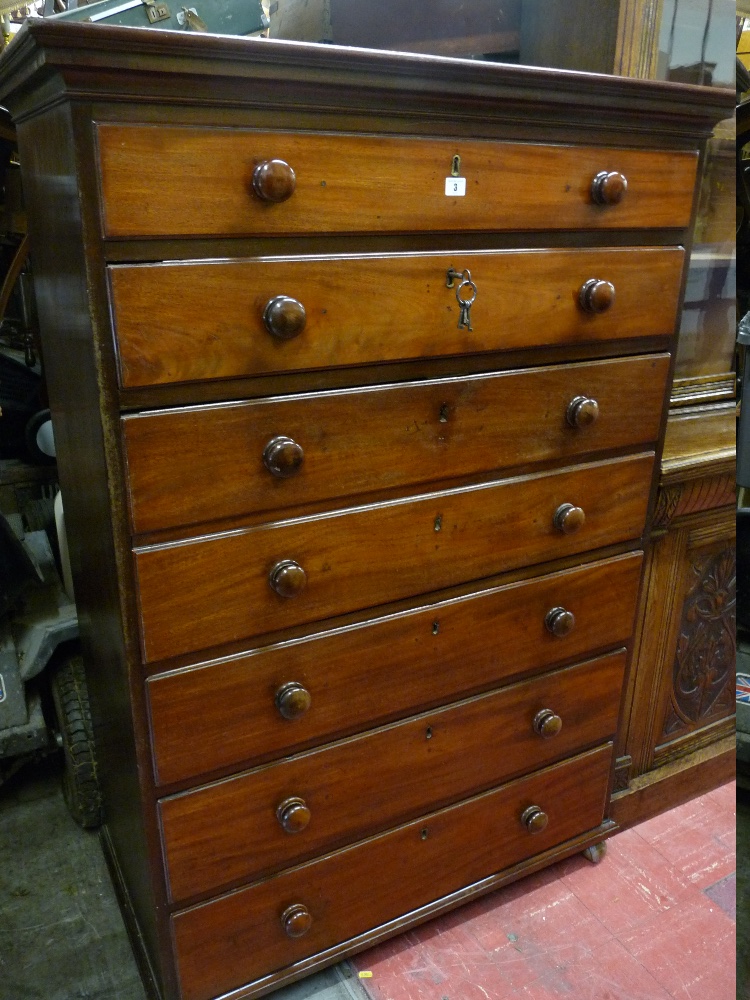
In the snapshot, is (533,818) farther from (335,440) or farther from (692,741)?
(335,440)

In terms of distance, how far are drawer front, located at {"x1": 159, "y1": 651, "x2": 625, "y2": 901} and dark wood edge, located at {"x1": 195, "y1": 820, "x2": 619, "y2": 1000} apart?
22cm

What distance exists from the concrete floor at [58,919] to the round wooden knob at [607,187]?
4.64 feet

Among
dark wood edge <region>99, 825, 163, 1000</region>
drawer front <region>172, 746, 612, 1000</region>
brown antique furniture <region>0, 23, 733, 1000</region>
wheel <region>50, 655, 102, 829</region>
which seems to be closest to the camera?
brown antique furniture <region>0, 23, 733, 1000</region>

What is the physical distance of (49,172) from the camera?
104 centimetres

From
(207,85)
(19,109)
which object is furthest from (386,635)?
(19,109)

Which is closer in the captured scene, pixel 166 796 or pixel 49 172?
pixel 49 172

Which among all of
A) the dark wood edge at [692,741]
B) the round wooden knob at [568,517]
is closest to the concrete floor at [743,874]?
the round wooden knob at [568,517]

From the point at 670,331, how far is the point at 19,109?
1.07 metres

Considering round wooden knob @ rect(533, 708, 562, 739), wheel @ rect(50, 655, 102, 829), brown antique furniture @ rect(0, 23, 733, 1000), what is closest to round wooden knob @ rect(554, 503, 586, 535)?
brown antique furniture @ rect(0, 23, 733, 1000)

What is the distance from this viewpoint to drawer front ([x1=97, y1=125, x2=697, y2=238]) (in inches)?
36.2

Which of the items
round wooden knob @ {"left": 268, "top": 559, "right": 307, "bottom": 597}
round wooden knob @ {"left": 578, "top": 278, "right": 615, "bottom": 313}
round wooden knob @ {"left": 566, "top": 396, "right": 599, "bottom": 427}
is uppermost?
round wooden knob @ {"left": 578, "top": 278, "right": 615, "bottom": 313}

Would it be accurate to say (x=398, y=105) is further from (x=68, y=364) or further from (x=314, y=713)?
(x=314, y=713)

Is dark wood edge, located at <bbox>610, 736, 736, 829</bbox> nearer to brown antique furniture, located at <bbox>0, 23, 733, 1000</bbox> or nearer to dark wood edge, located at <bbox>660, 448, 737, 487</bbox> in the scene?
brown antique furniture, located at <bbox>0, 23, 733, 1000</bbox>

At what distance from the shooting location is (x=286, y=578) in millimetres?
1132
